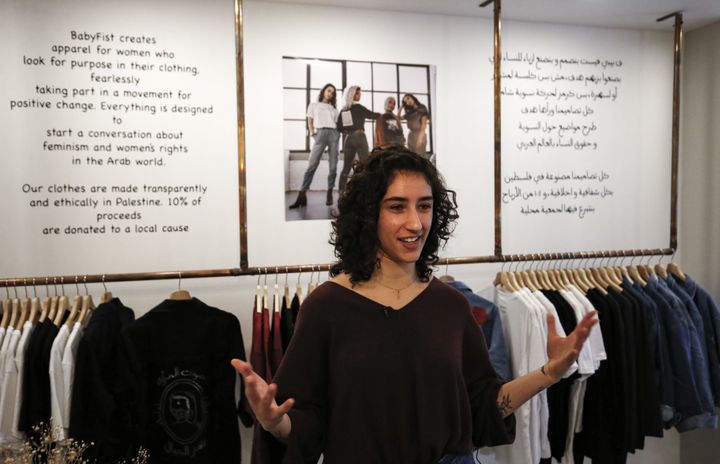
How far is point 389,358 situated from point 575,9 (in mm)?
2157

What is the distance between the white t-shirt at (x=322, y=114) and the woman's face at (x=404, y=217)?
1.33 metres

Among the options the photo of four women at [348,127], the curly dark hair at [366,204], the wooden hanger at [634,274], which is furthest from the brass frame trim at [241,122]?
the wooden hanger at [634,274]

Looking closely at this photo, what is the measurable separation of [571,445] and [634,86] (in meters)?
1.86

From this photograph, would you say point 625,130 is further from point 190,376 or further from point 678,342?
Answer: point 190,376

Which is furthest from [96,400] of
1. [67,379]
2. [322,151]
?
[322,151]

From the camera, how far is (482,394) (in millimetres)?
1427

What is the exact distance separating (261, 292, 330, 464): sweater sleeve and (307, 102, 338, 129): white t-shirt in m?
1.43

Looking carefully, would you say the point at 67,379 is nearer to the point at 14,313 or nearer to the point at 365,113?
the point at 14,313

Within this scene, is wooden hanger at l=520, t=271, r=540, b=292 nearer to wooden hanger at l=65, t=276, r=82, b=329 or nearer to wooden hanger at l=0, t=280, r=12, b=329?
wooden hanger at l=65, t=276, r=82, b=329

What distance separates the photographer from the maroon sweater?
4.25 feet

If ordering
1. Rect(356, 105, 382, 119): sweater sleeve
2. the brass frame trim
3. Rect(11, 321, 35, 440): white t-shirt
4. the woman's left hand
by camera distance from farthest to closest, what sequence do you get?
Rect(356, 105, 382, 119): sweater sleeve < the brass frame trim < Rect(11, 321, 35, 440): white t-shirt < the woman's left hand

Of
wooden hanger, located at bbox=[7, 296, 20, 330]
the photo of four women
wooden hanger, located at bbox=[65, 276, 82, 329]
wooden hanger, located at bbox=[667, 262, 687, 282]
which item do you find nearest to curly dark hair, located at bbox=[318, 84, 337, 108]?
the photo of four women

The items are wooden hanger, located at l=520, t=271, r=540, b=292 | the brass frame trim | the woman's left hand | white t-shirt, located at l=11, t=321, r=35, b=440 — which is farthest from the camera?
wooden hanger, located at l=520, t=271, r=540, b=292

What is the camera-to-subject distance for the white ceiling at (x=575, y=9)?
262 cm
